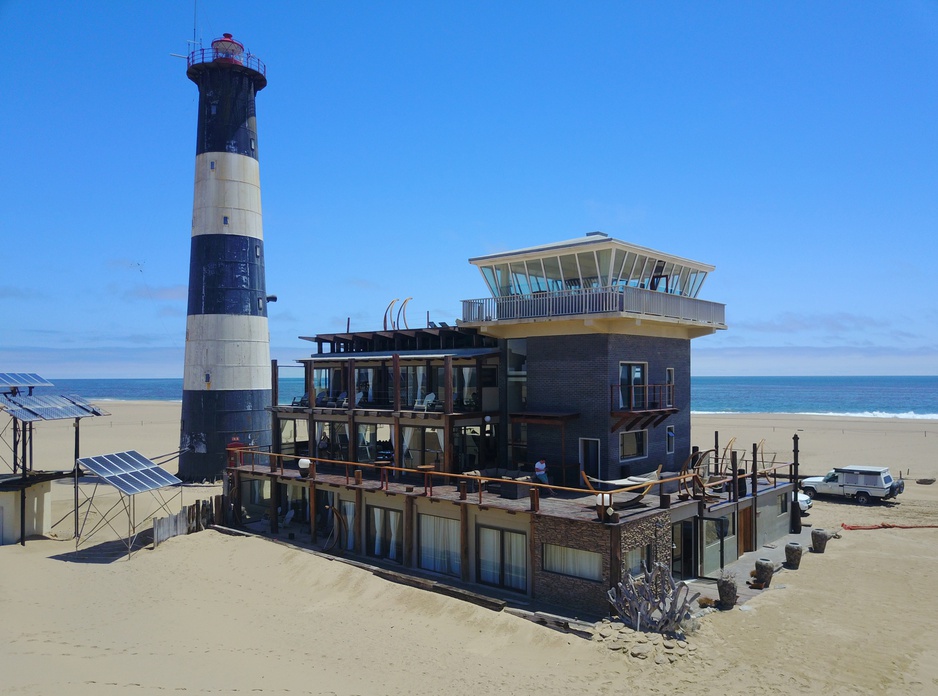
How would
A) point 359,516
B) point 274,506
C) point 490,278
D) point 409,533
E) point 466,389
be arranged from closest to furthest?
point 409,533 < point 359,516 < point 466,389 < point 490,278 < point 274,506

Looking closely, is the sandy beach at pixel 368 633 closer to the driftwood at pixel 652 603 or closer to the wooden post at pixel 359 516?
the driftwood at pixel 652 603

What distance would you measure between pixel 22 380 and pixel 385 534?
1596 centimetres

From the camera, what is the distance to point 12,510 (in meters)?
25.3

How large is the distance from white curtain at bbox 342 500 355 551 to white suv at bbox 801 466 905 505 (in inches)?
956

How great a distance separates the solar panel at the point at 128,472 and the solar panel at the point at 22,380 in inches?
174

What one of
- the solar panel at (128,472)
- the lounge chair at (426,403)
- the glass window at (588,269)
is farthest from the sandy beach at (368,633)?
the glass window at (588,269)

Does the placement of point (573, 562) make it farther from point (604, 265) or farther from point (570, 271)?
point (570, 271)

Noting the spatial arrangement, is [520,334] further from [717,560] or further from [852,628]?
[852,628]

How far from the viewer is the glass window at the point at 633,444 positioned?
24016 mm

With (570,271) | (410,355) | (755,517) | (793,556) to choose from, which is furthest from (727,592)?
(410,355)

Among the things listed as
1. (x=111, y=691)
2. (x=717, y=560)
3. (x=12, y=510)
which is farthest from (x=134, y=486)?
(x=717, y=560)

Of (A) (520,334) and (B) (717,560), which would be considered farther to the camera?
(A) (520,334)

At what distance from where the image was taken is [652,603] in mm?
16188

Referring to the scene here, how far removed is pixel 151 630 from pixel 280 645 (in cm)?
347
